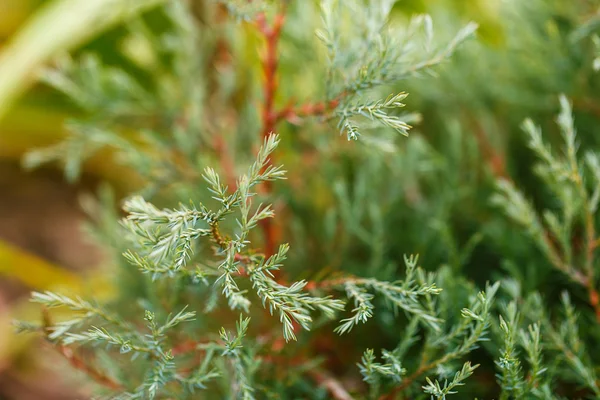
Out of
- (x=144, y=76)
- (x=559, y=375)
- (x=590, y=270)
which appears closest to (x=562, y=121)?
(x=590, y=270)

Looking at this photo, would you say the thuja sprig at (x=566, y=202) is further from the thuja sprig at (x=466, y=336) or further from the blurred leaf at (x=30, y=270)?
the blurred leaf at (x=30, y=270)

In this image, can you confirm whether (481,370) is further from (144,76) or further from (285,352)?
(144,76)

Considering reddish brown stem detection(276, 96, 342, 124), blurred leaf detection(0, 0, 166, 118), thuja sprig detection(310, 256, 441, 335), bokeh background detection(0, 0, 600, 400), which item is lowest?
bokeh background detection(0, 0, 600, 400)

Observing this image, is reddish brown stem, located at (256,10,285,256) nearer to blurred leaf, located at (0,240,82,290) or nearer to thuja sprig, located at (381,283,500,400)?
thuja sprig, located at (381,283,500,400)

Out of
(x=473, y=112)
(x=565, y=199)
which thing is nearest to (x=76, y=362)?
(x=565, y=199)

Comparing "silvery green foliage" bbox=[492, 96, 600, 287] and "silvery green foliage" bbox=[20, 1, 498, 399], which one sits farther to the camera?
"silvery green foliage" bbox=[492, 96, 600, 287]

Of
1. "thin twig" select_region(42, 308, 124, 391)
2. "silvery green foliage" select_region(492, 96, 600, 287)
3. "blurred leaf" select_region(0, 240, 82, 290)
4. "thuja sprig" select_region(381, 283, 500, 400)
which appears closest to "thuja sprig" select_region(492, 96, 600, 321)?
"silvery green foliage" select_region(492, 96, 600, 287)

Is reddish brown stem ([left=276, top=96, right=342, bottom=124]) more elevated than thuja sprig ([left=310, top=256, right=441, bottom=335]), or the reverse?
reddish brown stem ([left=276, top=96, right=342, bottom=124])

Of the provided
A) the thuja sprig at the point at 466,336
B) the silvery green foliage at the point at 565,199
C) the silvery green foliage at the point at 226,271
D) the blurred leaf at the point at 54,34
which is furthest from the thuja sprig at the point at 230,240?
the blurred leaf at the point at 54,34
